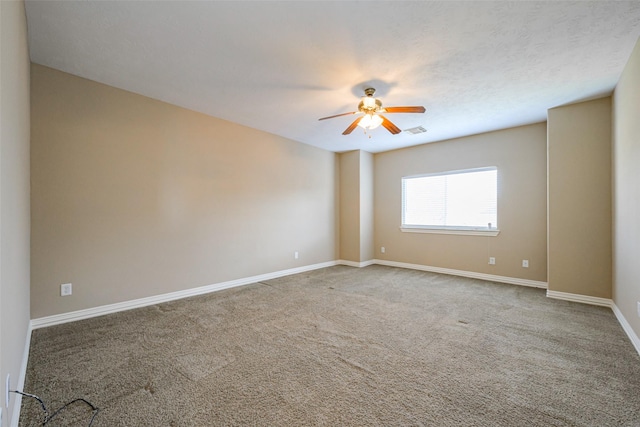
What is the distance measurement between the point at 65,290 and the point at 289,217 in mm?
3203

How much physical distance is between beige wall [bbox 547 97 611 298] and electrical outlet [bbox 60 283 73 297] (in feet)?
19.1

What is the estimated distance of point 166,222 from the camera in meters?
3.58

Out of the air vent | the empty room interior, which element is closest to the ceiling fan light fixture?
the empty room interior

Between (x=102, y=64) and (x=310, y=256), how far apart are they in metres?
4.18

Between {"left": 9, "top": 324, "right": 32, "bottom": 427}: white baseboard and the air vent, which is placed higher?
the air vent

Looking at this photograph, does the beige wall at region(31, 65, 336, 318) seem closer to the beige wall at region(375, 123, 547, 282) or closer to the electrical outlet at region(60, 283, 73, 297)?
the electrical outlet at region(60, 283, 73, 297)

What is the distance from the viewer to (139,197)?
11.0ft

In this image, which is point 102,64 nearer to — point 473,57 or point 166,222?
point 166,222

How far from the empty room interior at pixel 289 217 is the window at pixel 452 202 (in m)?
0.05

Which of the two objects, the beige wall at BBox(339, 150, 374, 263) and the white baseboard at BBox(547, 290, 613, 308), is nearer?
the white baseboard at BBox(547, 290, 613, 308)

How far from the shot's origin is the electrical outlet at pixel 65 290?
2.82m

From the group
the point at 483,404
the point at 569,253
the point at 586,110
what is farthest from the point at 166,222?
the point at 586,110

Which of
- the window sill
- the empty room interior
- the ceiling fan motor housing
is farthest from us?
the window sill

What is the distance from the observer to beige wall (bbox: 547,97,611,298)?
134 inches
